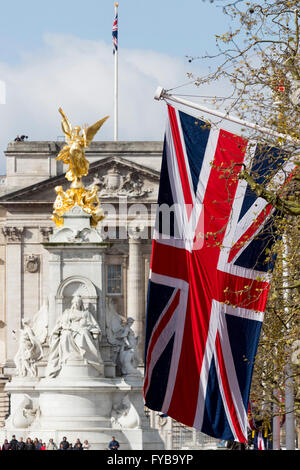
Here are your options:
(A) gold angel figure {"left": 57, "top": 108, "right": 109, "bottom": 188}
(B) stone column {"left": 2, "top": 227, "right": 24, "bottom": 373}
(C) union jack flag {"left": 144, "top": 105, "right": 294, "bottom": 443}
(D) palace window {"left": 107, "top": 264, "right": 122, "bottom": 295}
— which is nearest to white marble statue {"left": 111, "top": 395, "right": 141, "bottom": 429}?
(A) gold angel figure {"left": 57, "top": 108, "right": 109, "bottom": 188}

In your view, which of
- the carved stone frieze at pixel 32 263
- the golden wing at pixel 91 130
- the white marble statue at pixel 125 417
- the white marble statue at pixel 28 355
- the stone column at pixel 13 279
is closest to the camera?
the white marble statue at pixel 125 417

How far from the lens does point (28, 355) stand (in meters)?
48.9

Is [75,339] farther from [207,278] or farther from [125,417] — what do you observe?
[207,278]

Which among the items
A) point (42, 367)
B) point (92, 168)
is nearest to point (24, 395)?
point (42, 367)

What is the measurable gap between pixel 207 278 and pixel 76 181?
26.4m

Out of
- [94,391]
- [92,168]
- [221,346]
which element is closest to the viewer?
[221,346]

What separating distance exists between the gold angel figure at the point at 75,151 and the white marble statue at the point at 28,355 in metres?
5.14

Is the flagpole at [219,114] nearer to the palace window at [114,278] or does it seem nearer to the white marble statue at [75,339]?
the white marble statue at [75,339]

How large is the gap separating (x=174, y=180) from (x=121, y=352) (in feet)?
81.0

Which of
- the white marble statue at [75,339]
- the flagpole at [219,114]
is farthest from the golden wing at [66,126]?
the flagpole at [219,114]

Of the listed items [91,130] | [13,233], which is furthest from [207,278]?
[13,233]

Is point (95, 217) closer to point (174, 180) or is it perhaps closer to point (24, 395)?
point (24, 395)

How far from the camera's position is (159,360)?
24656mm

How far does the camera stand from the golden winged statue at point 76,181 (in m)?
49.7
